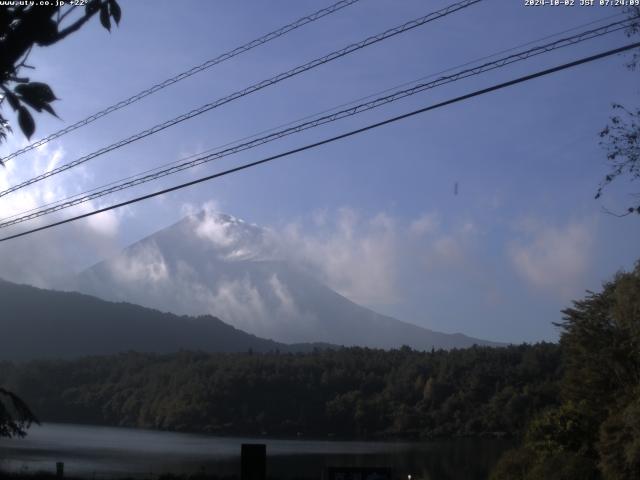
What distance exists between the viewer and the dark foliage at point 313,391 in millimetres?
83500

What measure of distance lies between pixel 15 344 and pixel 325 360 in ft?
272

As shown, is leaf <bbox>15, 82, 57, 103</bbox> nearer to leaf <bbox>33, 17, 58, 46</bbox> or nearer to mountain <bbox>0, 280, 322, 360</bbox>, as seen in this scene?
leaf <bbox>33, 17, 58, 46</bbox>

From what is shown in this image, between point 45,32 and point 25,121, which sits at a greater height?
point 45,32

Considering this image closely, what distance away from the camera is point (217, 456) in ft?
184

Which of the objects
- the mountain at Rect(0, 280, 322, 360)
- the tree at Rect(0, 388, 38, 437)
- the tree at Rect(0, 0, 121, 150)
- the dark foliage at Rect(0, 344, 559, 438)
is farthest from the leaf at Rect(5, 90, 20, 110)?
the mountain at Rect(0, 280, 322, 360)

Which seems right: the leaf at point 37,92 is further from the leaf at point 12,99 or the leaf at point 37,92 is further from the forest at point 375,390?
the forest at point 375,390

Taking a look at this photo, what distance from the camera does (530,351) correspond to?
288 ft

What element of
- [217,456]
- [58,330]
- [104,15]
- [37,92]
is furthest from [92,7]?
[58,330]

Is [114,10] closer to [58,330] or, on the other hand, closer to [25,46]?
[25,46]

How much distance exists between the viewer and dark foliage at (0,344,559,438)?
83.5m

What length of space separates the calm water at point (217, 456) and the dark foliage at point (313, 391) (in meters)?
9.37

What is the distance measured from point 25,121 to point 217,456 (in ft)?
176

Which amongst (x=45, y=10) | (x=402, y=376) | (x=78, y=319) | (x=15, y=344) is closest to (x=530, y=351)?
(x=402, y=376)

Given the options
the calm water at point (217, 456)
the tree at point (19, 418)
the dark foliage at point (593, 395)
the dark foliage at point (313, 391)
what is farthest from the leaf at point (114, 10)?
the dark foliage at point (313, 391)
